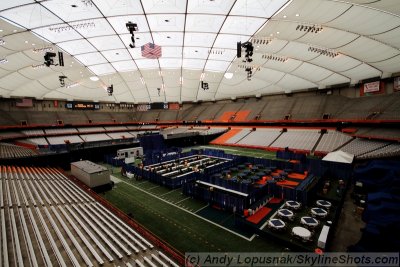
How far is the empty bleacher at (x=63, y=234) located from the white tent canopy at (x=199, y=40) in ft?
50.1

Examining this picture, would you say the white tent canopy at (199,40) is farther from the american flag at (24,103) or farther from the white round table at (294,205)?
the white round table at (294,205)

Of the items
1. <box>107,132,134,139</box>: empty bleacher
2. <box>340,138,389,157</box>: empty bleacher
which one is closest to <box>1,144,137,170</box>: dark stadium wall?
<box>107,132,134,139</box>: empty bleacher

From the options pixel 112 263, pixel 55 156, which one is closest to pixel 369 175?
pixel 112 263

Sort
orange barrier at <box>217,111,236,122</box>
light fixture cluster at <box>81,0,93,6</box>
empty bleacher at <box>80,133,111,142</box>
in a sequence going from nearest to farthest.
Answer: light fixture cluster at <box>81,0,93,6</box> → empty bleacher at <box>80,133,111,142</box> → orange barrier at <box>217,111,236,122</box>

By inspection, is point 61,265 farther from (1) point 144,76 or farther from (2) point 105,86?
(2) point 105,86

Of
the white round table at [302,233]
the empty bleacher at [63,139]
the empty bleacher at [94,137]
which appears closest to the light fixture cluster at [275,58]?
the white round table at [302,233]

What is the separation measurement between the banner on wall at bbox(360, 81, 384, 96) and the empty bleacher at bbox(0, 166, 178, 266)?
1396 inches

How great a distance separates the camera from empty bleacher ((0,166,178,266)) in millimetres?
6766

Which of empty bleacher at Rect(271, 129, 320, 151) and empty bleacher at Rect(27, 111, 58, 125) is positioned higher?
empty bleacher at Rect(27, 111, 58, 125)

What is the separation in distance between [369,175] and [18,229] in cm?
1915

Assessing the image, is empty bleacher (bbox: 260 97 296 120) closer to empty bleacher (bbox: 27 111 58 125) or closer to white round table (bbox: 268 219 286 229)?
white round table (bbox: 268 219 286 229)

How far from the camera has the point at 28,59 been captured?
915 inches

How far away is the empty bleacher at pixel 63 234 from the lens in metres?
6.77

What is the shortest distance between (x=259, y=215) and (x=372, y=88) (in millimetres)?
29357
